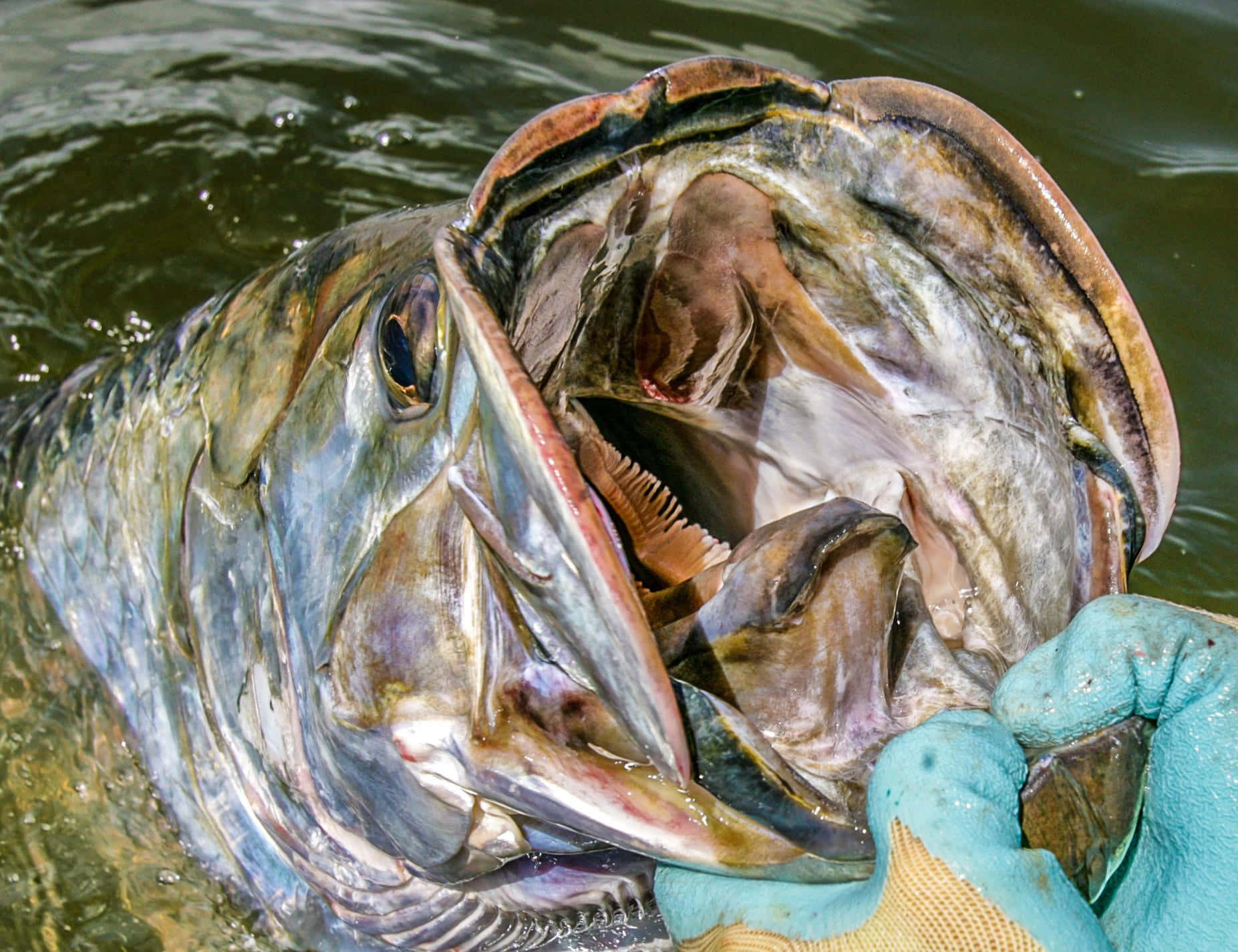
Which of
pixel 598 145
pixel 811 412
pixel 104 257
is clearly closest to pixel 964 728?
pixel 811 412

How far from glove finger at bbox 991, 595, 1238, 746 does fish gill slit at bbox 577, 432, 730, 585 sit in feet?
1.76

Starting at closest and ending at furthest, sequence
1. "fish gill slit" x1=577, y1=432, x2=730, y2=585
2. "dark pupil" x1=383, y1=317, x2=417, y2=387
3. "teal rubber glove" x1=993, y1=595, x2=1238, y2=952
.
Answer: "teal rubber glove" x1=993, y1=595, x2=1238, y2=952 < "dark pupil" x1=383, y1=317, x2=417, y2=387 < "fish gill slit" x1=577, y1=432, x2=730, y2=585

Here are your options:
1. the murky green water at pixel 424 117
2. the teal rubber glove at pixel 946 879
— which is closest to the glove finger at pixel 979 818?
the teal rubber glove at pixel 946 879

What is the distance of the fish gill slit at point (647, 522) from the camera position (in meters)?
1.98

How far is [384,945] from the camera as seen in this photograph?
7.11ft

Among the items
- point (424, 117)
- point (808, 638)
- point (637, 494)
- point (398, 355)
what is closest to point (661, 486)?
point (637, 494)

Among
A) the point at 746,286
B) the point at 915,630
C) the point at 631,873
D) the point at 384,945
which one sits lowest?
the point at 384,945

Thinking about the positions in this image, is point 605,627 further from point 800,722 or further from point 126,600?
point 126,600

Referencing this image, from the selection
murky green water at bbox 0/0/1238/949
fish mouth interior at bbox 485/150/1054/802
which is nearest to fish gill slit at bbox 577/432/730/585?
fish mouth interior at bbox 485/150/1054/802

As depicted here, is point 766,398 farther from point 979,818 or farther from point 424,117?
point 424,117

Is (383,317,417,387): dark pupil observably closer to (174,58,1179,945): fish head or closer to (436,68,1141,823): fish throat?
(174,58,1179,945): fish head

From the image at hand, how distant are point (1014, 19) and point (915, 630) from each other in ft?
10.7

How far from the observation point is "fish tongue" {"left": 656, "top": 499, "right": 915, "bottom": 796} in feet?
5.55

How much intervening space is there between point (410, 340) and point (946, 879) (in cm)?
89
